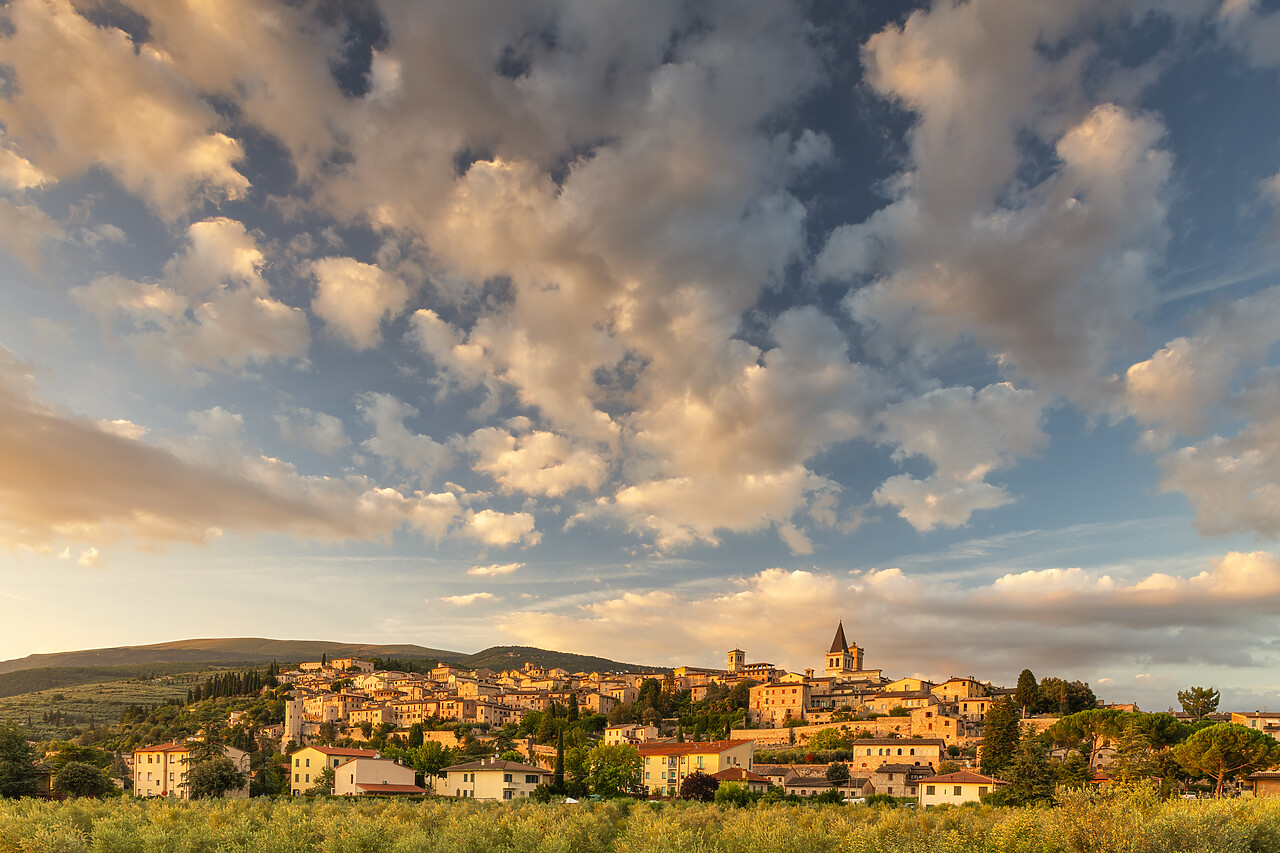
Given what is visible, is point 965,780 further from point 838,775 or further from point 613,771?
point 613,771

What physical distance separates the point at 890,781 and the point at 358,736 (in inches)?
3195

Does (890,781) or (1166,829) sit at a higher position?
(1166,829)

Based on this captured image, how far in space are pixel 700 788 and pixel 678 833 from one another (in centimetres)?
4063

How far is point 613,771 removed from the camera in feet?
227

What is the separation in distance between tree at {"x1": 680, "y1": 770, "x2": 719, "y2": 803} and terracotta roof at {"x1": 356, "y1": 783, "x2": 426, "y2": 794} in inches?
901

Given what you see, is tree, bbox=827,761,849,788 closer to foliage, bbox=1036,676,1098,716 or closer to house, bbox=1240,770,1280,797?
house, bbox=1240,770,1280,797

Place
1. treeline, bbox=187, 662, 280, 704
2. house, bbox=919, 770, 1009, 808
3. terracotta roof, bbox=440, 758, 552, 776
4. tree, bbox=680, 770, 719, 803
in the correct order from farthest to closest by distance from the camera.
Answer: treeline, bbox=187, 662, 280, 704
terracotta roof, bbox=440, 758, 552, 776
house, bbox=919, 770, 1009, 808
tree, bbox=680, 770, 719, 803

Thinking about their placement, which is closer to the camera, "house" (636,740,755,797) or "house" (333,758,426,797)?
"house" (333,758,426,797)

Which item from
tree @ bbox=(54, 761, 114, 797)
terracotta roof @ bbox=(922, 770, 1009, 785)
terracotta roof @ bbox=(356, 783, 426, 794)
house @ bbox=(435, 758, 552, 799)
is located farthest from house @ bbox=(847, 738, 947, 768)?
tree @ bbox=(54, 761, 114, 797)

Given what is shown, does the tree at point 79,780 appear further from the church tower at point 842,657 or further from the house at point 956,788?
the church tower at point 842,657

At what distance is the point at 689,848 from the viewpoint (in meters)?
22.0

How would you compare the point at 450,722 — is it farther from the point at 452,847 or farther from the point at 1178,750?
the point at 452,847

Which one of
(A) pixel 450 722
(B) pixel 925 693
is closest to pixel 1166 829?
(B) pixel 925 693

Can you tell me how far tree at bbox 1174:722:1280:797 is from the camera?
5694cm
